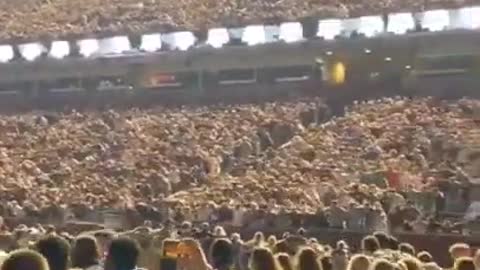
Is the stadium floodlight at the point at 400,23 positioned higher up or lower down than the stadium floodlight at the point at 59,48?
higher up

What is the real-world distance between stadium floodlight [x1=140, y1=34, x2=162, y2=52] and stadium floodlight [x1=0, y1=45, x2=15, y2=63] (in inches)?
180

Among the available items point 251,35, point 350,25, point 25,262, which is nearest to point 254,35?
point 251,35

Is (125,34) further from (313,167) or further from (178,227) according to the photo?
(178,227)

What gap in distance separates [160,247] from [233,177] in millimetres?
10609

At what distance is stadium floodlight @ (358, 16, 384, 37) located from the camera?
97.6 feet

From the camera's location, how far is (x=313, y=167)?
62.2 feet

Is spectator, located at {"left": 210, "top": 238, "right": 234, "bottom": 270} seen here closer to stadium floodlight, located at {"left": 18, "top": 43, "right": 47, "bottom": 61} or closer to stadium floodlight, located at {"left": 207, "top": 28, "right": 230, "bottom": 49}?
Answer: stadium floodlight, located at {"left": 207, "top": 28, "right": 230, "bottom": 49}

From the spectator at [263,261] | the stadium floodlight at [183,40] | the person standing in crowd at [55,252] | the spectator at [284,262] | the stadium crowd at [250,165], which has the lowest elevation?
the stadium crowd at [250,165]

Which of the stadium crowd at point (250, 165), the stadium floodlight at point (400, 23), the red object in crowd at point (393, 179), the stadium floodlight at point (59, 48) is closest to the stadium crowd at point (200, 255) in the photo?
the stadium crowd at point (250, 165)

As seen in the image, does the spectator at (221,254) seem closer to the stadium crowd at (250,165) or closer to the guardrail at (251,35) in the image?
the stadium crowd at (250,165)

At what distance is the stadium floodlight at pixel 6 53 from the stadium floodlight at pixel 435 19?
13006mm

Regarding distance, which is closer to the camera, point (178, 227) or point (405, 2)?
point (178, 227)

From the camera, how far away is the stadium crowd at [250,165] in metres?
14.9

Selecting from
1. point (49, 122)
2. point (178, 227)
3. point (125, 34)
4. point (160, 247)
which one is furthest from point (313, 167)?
point (125, 34)
